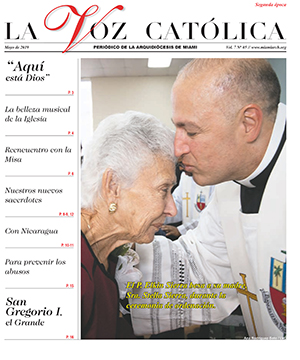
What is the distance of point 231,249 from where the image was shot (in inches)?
69.6

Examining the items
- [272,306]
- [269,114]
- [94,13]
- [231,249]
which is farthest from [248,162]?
[94,13]

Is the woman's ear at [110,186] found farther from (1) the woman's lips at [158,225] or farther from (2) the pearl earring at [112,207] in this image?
(1) the woman's lips at [158,225]

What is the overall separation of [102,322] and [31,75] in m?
1.10

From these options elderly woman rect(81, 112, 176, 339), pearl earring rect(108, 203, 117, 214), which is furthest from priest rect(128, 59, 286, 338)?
pearl earring rect(108, 203, 117, 214)

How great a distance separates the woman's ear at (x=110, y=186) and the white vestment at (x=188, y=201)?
0.84ft

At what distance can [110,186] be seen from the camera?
5.03 feet

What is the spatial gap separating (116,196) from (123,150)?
0.62 feet

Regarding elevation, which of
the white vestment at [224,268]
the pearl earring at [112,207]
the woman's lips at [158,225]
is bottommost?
the white vestment at [224,268]

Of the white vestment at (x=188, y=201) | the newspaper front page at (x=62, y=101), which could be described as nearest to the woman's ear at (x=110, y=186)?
the newspaper front page at (x=62, y=101)

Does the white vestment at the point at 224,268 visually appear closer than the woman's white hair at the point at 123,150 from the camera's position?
No

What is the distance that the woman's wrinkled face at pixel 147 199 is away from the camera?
1.55 meters

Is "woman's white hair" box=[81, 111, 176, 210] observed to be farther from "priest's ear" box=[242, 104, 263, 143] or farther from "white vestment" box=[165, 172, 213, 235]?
"priest's ear" box=[242, 104, 263, 143]

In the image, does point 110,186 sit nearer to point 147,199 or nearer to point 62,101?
point 147,199

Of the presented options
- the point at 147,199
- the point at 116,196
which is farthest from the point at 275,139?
the point at 116,196
